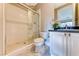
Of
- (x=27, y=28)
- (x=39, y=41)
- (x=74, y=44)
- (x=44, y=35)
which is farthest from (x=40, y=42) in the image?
(x=74, y=44)

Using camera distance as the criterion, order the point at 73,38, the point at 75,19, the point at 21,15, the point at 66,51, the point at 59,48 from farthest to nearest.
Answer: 1. the point at 21,15
2. the point at 75,19
3. the point at 59,48
4. the point at 66,51
5. the point at 73,38

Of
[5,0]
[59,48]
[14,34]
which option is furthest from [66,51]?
[14,34]

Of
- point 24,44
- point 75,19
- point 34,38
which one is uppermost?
point 75,19

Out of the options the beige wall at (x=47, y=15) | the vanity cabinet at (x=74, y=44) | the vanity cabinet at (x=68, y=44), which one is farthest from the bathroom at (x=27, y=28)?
the vanity cabinet at (x=74, y=44)

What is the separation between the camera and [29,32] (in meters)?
2.82

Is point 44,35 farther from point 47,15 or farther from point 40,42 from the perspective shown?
point 47,15

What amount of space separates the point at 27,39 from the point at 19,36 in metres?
0.28

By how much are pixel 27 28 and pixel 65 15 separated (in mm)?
1113

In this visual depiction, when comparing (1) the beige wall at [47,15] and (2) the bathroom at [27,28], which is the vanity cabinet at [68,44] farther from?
(1) the beige wall at [47,15]

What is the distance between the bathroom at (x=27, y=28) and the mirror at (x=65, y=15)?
20 millimetres

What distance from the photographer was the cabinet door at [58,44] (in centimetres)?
166

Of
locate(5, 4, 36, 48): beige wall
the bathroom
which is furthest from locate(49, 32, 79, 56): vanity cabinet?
locate(5, 4, 36, 48): beige wall

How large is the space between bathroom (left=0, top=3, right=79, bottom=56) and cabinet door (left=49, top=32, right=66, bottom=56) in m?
0.08

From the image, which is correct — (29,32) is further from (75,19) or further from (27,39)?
(75,19)
